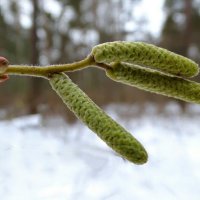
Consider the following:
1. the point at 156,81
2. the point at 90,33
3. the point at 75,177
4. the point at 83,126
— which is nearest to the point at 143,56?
the point at 156,81

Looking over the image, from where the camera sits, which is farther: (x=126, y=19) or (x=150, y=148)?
(x=126, y=19)

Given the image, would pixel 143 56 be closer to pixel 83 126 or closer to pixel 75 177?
pixel 75 177

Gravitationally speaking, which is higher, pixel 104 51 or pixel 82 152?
pixel 104 51

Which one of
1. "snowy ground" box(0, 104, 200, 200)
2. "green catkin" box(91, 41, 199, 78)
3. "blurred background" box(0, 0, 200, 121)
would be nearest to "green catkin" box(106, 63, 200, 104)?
"green catkin" box(91, 41, 199, 78)

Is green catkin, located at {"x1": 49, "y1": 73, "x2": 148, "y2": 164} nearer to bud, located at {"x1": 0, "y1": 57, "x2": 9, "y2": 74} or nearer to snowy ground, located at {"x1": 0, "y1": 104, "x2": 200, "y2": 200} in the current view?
bud, located at {"x1": 0, "y1": 57, "x2": 9, "y2": 74}

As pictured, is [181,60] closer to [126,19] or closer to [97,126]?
[97,126]

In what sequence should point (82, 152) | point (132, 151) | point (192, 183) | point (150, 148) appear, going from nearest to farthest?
point (132, 151), point (82, 152), point (192, 183), point (150, 148)

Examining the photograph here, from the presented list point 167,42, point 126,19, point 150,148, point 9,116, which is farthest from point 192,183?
point 126,19
